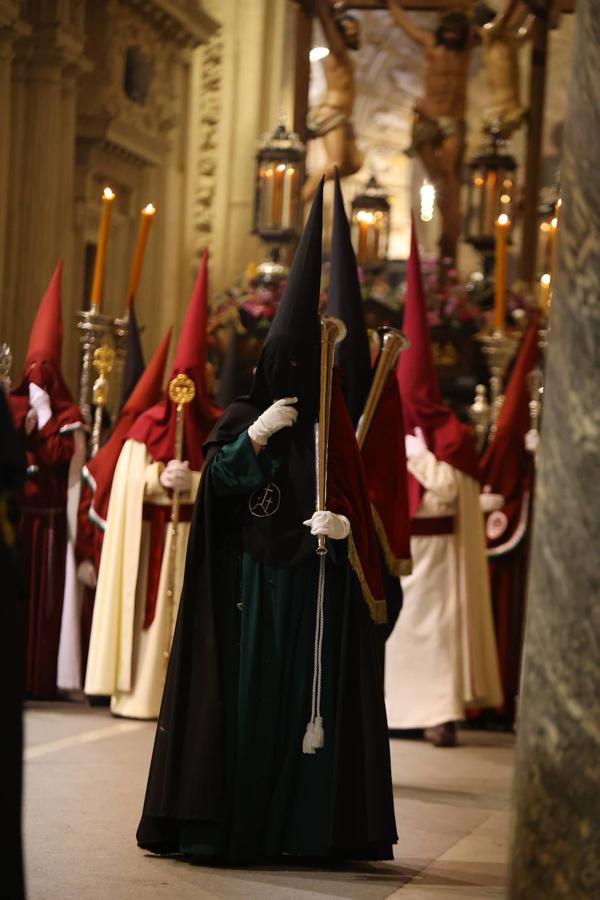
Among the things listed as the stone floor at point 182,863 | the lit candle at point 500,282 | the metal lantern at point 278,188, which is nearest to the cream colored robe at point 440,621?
the stone floor at point 182,863

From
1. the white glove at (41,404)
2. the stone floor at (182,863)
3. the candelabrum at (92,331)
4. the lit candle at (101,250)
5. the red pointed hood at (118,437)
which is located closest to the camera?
the stone floor at (182,863)

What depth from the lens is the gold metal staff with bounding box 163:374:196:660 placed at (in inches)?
330

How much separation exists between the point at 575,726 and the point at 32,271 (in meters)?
8.01

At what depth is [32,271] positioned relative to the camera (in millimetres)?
11031

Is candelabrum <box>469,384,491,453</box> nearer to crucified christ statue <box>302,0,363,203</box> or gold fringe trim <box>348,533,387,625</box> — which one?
crucified christ statue <box>302,0,363,203</box>

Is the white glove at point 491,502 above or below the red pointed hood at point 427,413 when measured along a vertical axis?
below

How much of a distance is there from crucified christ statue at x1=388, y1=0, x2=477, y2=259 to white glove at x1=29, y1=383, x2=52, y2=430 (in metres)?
5.19

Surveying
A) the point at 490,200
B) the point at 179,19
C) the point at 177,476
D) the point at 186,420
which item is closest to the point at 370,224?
the point at 490,200

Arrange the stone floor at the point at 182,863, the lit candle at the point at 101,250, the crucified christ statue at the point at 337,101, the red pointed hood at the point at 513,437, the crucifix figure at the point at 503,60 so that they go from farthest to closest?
the crucified christ statue at the point at 337,101, the crucifix figure at the point at 503,60, the red pointed hood at the point at 513,437, the lit candle at the point at 101,250, the stone floor at the point at 182,863

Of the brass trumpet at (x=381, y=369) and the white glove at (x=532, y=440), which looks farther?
the white glove at (x=532, y=440)

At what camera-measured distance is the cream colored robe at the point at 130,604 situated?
28.0 ft

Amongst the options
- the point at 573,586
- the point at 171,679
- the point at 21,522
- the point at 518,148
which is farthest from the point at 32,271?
the point at 518,148

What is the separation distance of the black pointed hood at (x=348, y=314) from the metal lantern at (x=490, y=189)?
250 inches

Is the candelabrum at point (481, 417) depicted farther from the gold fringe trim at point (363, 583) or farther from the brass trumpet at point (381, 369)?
the gold fringe trim at point (363, 583)
